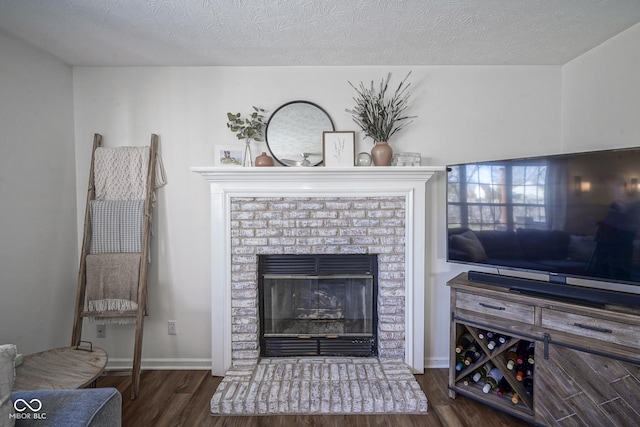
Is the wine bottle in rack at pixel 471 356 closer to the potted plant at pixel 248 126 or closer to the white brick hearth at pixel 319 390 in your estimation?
the white brick hearth at pixel 319 390

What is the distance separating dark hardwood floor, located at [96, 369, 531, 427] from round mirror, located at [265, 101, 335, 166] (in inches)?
68.5

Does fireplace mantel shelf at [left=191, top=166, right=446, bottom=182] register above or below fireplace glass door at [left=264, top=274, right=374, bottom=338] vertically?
above

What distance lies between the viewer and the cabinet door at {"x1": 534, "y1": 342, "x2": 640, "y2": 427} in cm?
151

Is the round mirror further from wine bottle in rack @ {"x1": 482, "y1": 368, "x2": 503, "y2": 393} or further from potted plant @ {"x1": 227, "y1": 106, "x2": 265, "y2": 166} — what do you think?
wine bottle in rack @ {"x1": 482, "y1": 368, "x2": 503, "y2": 393}

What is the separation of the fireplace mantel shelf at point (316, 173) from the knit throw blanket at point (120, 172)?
1.79 ft

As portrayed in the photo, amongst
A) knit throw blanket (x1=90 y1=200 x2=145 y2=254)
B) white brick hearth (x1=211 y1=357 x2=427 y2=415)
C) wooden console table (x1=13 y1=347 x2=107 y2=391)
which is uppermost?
knit throw blanket (x1=90 y1=200 x2=145 y2=254)

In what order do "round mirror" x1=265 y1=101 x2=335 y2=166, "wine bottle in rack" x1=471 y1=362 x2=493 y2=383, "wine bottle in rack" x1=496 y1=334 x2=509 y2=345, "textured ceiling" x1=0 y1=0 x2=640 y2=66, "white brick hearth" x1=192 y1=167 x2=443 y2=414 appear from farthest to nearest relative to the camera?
"round mirror" x1=265 y1=101 x2=335 y2=166 → "white brick hearth" x1=192 y1=167 x2=443 y2=414 → "wine bottle in rack" x1=471 y1=362 x2=493 y2=383 → "wine bottle in rack" x1=496 y1=334 x2=509 y2=345 → "textured ceiling" x1=0 y1=0 x2=640 y2=66

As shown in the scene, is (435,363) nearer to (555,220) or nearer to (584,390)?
(584,390)

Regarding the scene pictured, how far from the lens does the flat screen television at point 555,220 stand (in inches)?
A: 63.1

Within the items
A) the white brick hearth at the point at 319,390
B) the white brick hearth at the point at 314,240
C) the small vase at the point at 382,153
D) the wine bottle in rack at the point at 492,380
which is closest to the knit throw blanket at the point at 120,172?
the white brick hearth at the point at 314,240

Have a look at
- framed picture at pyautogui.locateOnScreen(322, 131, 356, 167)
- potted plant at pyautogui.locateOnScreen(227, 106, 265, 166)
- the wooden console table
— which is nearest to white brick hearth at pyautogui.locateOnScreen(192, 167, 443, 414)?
framed picture at pyautogui.locateOnScreen(322, 131, 356, 167)

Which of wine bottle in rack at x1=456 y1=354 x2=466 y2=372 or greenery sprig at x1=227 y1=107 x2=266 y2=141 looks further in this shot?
greenery sprig at x1=227 y1=107 x2=266 y2=141

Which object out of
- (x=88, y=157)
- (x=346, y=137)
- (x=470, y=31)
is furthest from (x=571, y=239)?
(x=88, y=157)

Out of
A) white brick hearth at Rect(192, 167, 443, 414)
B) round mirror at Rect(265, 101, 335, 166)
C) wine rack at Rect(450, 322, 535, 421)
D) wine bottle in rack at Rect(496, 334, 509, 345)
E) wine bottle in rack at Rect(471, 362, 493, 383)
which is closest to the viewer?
wine rack at Rect(450, 322, 535, 421)
